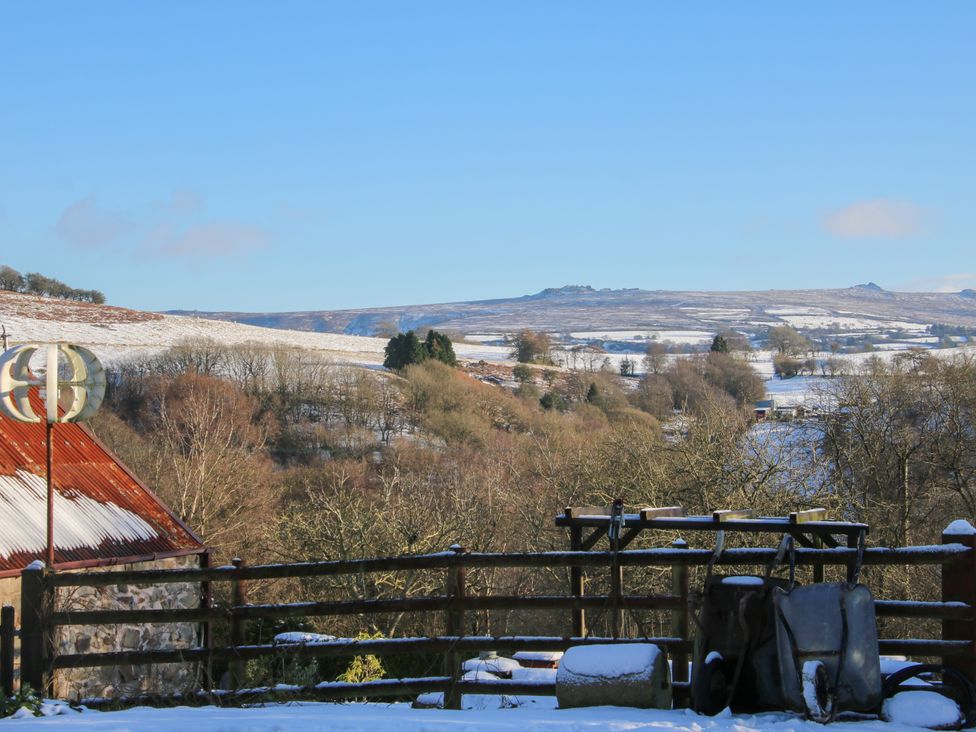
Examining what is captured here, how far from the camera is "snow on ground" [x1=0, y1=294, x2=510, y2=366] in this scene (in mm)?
86875

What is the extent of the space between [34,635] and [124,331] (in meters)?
95.6

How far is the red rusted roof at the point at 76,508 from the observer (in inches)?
535

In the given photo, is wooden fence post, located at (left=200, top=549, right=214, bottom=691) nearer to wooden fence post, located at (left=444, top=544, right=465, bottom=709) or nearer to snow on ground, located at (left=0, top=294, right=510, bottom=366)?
wooden fence post, located at (left=444, top=544, right=465, bottom=709)

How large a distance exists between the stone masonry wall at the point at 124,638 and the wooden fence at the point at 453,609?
4.61 metres

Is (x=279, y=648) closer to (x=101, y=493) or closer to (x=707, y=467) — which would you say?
(x=101, y=493)

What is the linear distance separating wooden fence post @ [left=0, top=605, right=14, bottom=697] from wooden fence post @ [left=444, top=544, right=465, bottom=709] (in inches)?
119

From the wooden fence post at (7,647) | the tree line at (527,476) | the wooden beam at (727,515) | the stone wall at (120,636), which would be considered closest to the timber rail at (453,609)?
the wooden fence post at (7,647)

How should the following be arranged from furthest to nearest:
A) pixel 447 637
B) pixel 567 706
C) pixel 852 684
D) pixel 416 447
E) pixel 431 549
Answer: pixel 416 447
pixel 431 549
pixel 447 637
pixel 567 706
pixel 852 684

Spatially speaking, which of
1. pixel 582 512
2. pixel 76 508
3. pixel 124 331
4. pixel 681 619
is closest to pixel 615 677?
pixel 681 619

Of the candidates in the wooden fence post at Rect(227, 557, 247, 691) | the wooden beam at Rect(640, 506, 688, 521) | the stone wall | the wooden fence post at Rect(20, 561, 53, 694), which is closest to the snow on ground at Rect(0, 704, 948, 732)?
the wooden fence post at Rect(227, 557, 247, 691)

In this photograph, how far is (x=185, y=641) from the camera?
15539 millimetres

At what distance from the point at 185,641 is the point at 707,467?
50.2 feet

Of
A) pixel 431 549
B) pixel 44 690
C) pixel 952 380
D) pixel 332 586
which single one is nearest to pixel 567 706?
pixel 44 690

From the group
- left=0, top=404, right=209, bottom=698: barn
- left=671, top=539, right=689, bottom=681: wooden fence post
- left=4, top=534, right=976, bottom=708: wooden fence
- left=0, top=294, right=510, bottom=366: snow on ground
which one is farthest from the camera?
left=0, top=294, right=510, bottom=366: snow on ground
